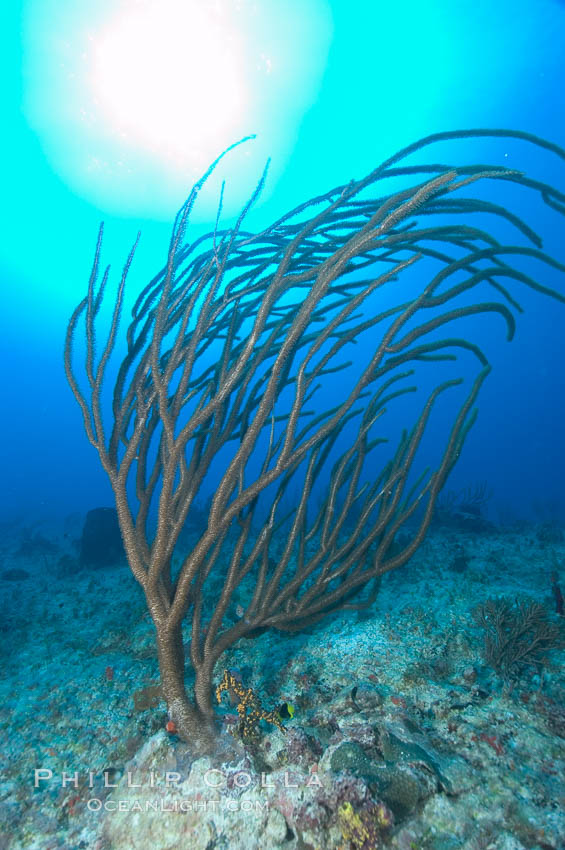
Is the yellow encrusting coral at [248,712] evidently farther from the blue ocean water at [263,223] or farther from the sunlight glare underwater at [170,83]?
the sunlight glare underwater at [170,83]

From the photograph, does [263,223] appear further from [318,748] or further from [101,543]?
[318,748]

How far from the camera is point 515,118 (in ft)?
94.4

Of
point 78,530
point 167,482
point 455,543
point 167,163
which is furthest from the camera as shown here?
point 167,163

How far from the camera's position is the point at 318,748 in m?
2.49

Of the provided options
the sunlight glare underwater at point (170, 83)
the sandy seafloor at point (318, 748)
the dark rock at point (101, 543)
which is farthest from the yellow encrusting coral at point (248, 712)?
the sunlight glare underwater at point (170, 83)

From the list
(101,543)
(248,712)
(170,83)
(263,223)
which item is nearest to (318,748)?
(248,712)

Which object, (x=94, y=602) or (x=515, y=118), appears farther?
(x=515, y=118)

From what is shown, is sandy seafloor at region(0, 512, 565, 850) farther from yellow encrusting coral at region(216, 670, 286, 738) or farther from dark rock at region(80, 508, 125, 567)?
dark rock at region(80, 508, 125, 567)

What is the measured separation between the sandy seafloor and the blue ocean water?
0.03 metres

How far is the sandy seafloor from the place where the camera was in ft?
6.64

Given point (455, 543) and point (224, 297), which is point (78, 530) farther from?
point (224, 297)

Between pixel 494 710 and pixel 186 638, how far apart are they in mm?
3615

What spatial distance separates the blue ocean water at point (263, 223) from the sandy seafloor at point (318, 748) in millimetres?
27

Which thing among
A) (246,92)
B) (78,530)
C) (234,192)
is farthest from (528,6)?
(78,530)
